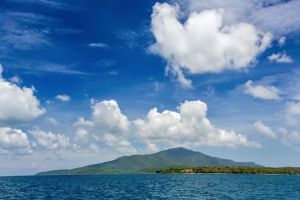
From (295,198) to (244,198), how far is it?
45.2 ft

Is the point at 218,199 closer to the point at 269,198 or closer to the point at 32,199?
the point at 269,198

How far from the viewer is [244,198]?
352 ft

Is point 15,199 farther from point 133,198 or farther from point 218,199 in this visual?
point 218,199

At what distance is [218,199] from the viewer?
340 feet

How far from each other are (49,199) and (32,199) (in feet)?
16.0

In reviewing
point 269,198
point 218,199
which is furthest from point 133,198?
point 269,198

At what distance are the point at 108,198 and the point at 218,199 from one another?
30.3m

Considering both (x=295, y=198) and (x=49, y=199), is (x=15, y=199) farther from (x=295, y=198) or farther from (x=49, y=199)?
(x=295, y=198)

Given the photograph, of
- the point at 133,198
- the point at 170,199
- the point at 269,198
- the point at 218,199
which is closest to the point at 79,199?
the point at 133,198

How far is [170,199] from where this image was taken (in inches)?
4102

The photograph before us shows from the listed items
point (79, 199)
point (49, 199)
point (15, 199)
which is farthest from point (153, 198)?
point (15, 199)

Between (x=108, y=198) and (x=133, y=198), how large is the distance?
7098 mm

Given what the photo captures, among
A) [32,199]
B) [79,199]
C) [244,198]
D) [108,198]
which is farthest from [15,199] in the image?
[244,198]

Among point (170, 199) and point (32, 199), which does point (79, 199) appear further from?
point (170, 199)
